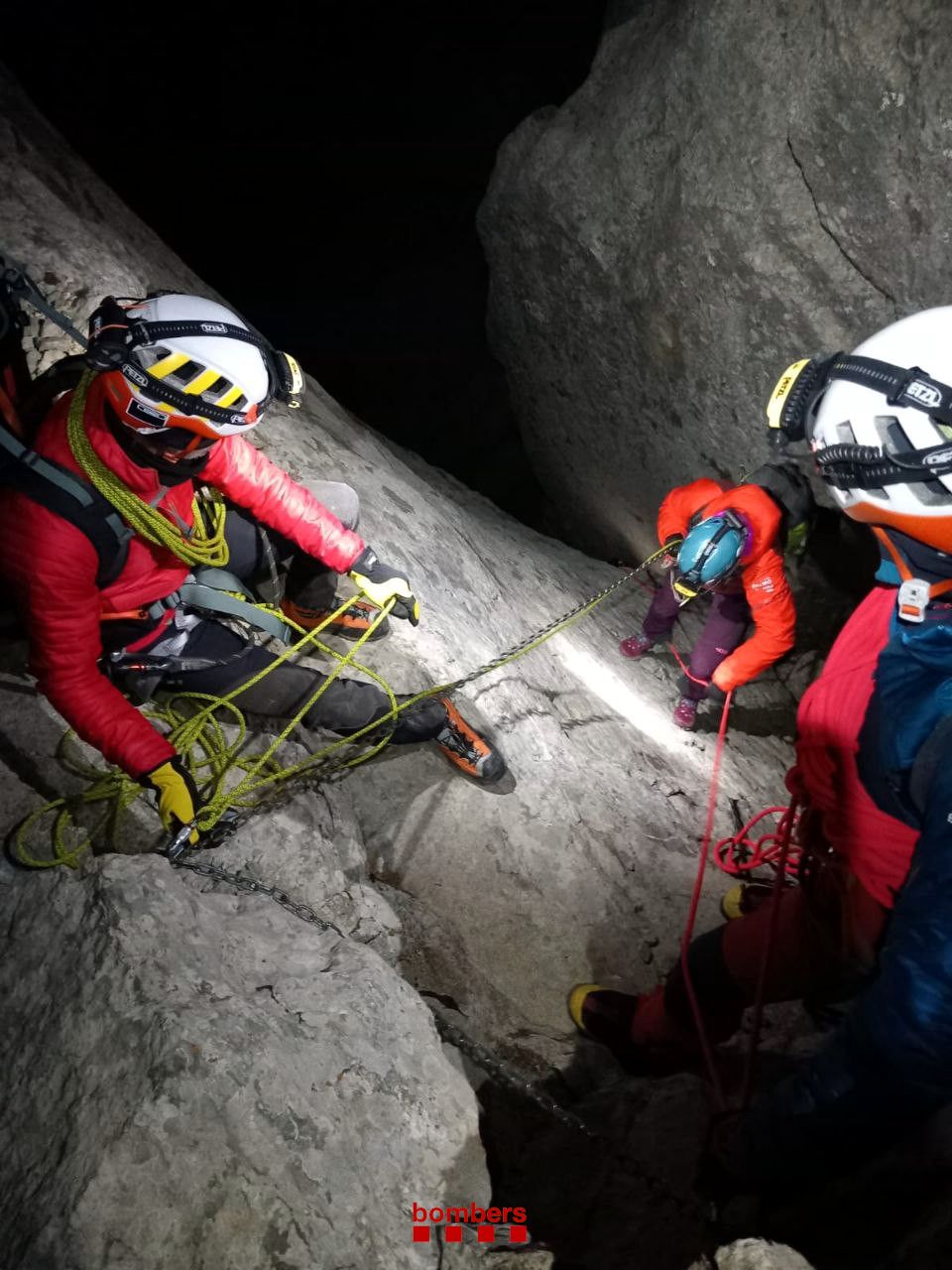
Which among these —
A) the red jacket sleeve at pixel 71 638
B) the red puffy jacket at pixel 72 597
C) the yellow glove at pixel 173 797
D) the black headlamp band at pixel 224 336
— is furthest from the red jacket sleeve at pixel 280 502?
the yellow glove at pixel 173 797

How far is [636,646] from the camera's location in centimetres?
632

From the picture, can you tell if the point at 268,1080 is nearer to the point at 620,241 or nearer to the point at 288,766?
the point at 288,766

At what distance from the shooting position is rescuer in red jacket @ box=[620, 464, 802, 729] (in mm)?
4551

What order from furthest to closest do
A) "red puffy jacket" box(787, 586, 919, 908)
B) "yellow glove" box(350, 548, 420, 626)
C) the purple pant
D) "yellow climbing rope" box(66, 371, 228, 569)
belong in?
the purple pant → "yellow glove" box(350, 548, 420, 626) → "yellow climbing rope" box(66, 371, 228, 569) → "red puffy jacket" box(787, 586, 919, 908)

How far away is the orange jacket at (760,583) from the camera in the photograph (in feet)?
15.4

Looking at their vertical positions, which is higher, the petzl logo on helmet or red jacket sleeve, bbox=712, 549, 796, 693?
the petzl logo on helmet

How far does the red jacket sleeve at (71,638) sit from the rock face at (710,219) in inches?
185

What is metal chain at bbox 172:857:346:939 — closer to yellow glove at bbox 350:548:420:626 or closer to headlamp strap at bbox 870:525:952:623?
yellow glove at bbox 350:548:420:626

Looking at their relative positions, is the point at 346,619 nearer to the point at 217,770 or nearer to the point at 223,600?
the point at 223,600

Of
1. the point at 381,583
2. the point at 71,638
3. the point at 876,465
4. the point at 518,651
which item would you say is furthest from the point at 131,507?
the point at 876,465

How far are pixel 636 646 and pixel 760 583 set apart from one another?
1.66 m

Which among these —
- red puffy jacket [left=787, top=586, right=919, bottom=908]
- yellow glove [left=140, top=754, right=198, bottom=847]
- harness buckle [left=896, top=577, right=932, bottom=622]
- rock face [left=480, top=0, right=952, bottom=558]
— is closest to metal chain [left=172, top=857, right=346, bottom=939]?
yellow glove [left=140, top=754, right=198, bottom=847]

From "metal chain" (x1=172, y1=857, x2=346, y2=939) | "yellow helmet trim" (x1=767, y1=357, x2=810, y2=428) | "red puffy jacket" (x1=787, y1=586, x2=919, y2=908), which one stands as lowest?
"metal chain" (x1=172, y1=857, x2=346, y2=939)

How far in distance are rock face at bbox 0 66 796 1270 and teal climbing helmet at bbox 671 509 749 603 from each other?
1.09m
